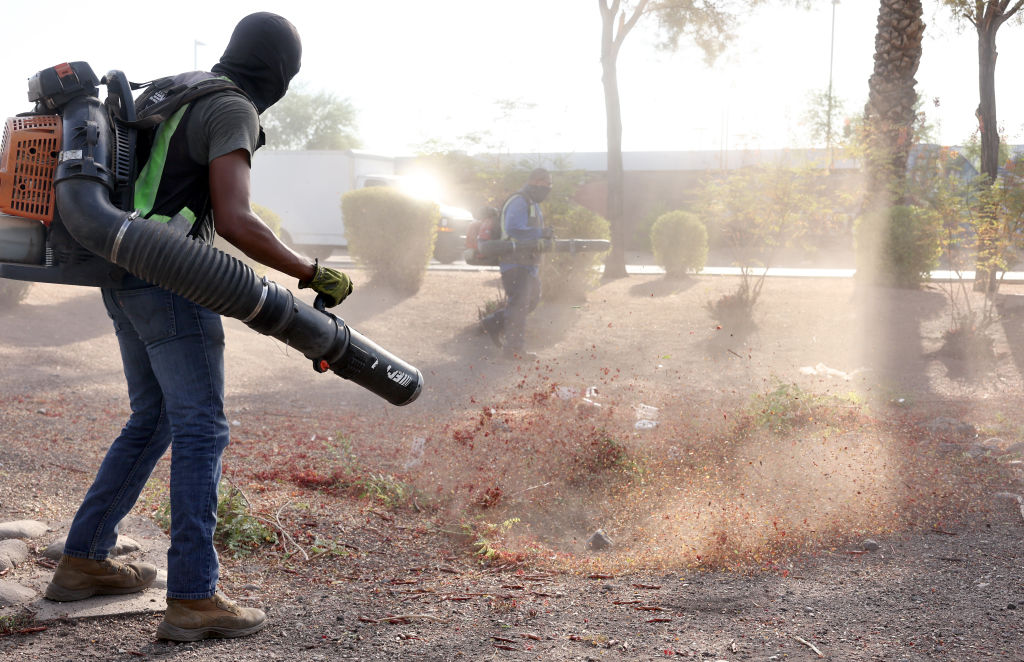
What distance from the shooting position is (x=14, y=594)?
2.99 metres

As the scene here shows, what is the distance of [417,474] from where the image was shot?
534 centimetres

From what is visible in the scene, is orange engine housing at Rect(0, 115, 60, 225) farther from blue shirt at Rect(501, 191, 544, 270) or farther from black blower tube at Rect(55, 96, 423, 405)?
blue shirt at Rect(501, 191, 544, 270)

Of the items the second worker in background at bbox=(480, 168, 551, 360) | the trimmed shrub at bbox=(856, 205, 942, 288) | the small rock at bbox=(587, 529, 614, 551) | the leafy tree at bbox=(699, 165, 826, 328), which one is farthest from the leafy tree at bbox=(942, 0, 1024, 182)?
the small rock at bbox=(587, 529, 614, 551)

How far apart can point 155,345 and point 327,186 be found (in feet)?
71.9

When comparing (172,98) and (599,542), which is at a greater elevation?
(172,98)

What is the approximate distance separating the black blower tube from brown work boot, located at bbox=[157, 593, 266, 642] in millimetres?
896

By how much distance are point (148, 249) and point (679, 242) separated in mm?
13624

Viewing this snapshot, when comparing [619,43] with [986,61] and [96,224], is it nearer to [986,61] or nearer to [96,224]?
[986,61]

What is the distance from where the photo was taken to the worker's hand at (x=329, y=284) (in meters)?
2.79

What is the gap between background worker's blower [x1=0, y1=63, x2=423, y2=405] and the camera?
2.46 meters

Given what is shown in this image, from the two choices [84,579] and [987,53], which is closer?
[84,579]

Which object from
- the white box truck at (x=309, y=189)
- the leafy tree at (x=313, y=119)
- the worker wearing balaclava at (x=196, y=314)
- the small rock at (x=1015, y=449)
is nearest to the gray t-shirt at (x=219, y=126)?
the worker wearing balaclava at (x=196, y=314)

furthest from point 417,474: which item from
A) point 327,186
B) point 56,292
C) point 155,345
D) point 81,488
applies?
point 327,186

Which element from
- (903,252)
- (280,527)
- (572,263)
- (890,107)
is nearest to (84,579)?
(280,527)
